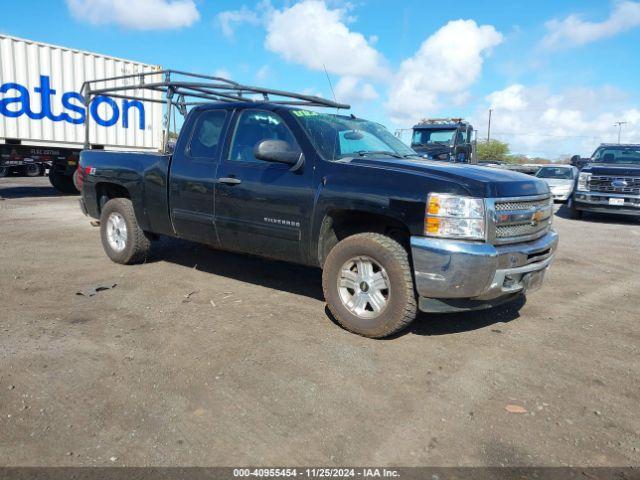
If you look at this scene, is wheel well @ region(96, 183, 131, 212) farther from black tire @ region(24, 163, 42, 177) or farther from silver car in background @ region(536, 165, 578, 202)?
black tire @ region(24, 163, 42, 177)

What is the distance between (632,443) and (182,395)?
2529mm

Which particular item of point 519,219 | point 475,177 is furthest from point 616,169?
point 475,177

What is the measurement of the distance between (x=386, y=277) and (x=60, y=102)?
12.5 meters

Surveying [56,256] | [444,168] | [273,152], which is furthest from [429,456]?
[56,256]

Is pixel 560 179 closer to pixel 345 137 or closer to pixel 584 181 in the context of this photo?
pixel 584 181

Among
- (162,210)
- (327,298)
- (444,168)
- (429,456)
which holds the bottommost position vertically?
(429,456)

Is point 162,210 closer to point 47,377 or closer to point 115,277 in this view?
point 115,277

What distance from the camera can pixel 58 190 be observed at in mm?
15461

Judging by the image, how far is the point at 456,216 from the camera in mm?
3617

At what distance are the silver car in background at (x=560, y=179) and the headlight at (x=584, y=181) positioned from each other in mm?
4106

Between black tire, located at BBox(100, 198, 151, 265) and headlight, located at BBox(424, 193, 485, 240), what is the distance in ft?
12.4

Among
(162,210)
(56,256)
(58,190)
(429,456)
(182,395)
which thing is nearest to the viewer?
(429,456)

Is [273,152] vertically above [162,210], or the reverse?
[273,152]

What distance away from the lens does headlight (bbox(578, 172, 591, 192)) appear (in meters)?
12.2
